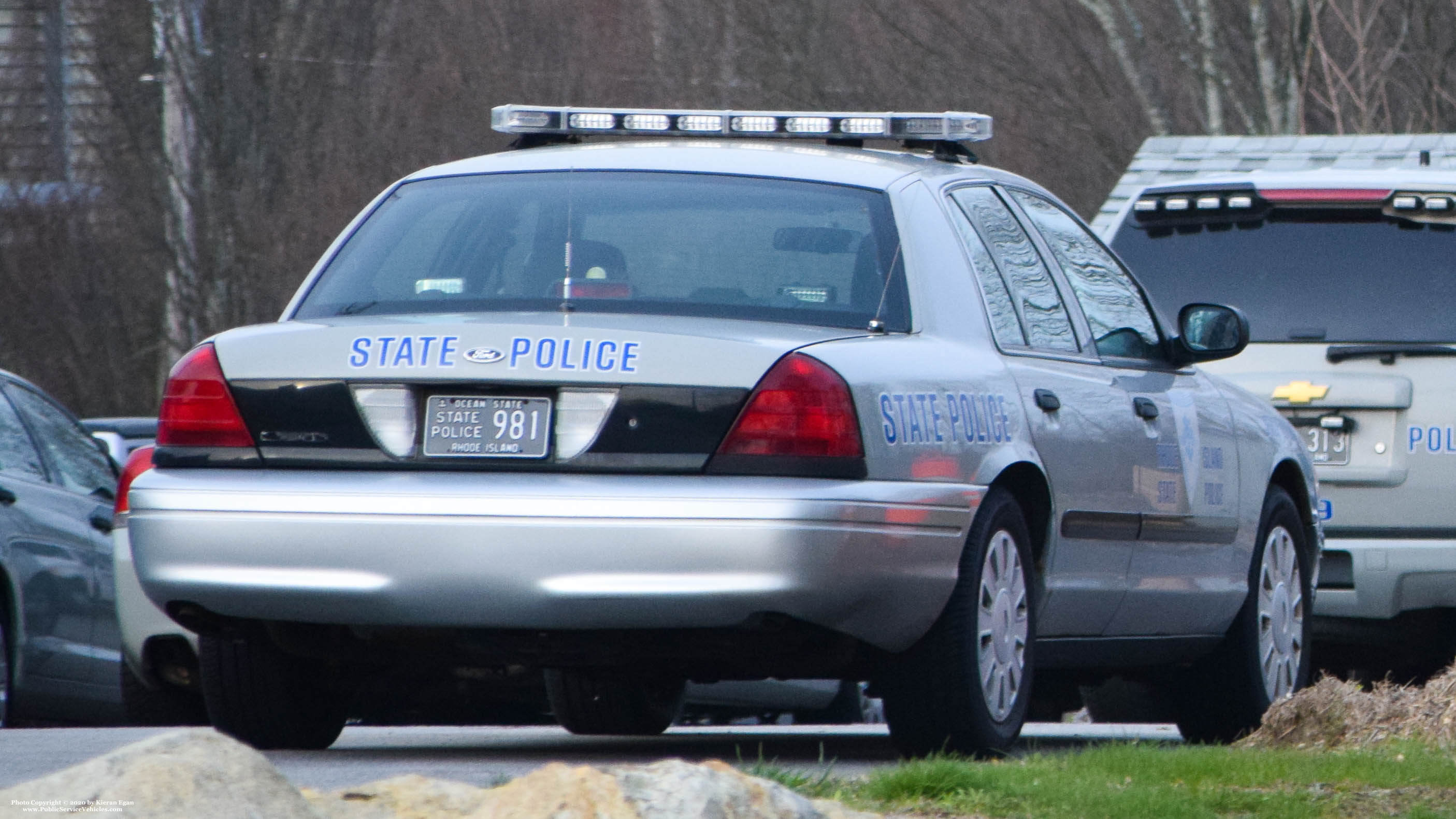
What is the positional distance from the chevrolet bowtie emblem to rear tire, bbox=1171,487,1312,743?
27.9 inches

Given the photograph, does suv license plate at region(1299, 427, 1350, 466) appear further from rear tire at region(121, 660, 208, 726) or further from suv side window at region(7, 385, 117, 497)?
suv side window at region(7, 385, 117, 497)

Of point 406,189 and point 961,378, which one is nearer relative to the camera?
point 961,378

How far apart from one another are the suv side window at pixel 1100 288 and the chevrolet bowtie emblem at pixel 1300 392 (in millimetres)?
1389

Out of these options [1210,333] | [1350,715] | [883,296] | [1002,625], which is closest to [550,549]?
[883,296]

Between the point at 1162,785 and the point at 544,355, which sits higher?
the point at 544,355

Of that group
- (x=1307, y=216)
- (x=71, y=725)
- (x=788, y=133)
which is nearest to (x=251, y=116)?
(x=71, y=725)

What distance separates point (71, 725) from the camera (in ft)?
37.3

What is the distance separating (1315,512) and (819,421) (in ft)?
10.5

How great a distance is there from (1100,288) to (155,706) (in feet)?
11.3

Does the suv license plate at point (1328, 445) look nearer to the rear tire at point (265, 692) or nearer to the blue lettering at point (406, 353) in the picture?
the rear tire at point (265, 692)

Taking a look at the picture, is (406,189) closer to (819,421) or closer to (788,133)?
(788,133)

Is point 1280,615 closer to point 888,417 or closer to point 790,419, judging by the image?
point 888,417

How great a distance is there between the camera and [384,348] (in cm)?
572

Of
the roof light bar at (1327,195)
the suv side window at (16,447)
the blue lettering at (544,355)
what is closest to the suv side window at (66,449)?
the suv side window at (16,447)
